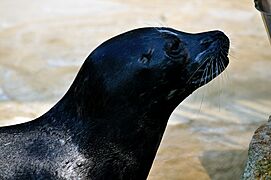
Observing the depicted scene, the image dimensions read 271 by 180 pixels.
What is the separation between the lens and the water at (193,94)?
3768mm

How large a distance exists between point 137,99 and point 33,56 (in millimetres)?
2157

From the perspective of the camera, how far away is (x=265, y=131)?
328 cm

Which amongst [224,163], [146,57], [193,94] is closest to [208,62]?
[146,57]

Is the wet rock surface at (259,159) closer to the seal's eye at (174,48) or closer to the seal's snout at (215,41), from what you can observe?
the seal's snout at (215,41)

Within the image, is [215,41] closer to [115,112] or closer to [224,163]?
[115,112]

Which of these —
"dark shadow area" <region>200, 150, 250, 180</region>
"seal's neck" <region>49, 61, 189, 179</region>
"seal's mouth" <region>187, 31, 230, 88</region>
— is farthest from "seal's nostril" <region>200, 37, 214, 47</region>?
"dark shadow area" <region>200, 150, 250, 180</region>

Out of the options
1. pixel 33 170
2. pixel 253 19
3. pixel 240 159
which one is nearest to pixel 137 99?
pixel 33 170

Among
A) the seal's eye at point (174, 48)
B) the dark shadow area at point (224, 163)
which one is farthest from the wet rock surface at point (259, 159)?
the seal's eye at point (174, 48)

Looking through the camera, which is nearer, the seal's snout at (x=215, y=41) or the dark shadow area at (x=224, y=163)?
the seal's snout at (x=215, y=41)

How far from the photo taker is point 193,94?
4266 mm

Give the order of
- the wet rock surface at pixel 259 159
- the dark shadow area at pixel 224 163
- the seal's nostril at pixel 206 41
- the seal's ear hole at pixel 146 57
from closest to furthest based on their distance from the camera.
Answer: the seal's ear hole at pixel 146 57
the seal's nostril at pixel 206 41
the wet rock surface at pixel 259 159
the dark shadow area at pixel 224 163

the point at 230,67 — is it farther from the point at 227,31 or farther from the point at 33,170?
the point at 33,170

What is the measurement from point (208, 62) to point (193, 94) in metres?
1.63

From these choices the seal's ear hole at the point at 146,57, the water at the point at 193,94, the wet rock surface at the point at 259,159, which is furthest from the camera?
the water at the point at 193,94
